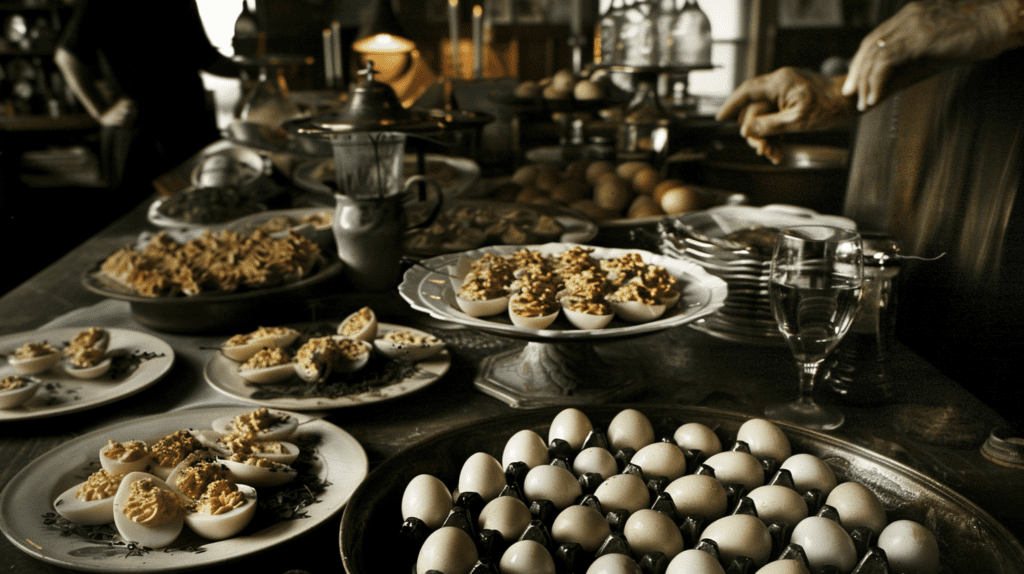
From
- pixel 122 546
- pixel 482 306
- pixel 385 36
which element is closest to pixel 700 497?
pixel 482 306

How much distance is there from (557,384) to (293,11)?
6.30 meters

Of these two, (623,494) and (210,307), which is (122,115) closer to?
(210,307)

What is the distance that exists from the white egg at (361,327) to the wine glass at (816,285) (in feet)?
1.78

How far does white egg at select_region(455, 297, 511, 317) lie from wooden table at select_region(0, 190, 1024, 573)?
13cm

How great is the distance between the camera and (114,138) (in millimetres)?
3527

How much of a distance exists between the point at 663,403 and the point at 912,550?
0.35m

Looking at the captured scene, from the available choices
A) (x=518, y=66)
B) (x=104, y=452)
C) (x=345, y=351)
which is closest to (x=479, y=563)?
(x=104, y=452)

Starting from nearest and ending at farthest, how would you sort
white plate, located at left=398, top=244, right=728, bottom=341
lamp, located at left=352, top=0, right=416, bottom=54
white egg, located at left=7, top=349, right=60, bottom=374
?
white plate, located at left=398, top=244, right=728, bottom=341
white egg, located at left=7, top=349, right=60, bottom=374
lamp, located at left=352, top=0, right=416, bottom=54

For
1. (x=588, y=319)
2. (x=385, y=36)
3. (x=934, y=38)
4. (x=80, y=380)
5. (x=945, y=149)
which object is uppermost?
(x=385, y=36)

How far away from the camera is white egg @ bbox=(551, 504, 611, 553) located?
1.78 ft

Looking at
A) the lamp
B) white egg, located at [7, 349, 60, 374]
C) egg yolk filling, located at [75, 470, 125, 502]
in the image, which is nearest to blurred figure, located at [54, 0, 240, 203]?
the lamp

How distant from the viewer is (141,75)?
351cm

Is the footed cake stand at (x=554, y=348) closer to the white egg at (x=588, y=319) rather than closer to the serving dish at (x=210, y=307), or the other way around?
the white egg at (x=588, y=319)

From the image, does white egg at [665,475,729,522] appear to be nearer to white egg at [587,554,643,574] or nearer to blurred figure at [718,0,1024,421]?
white egg at [587,554,643,574]
